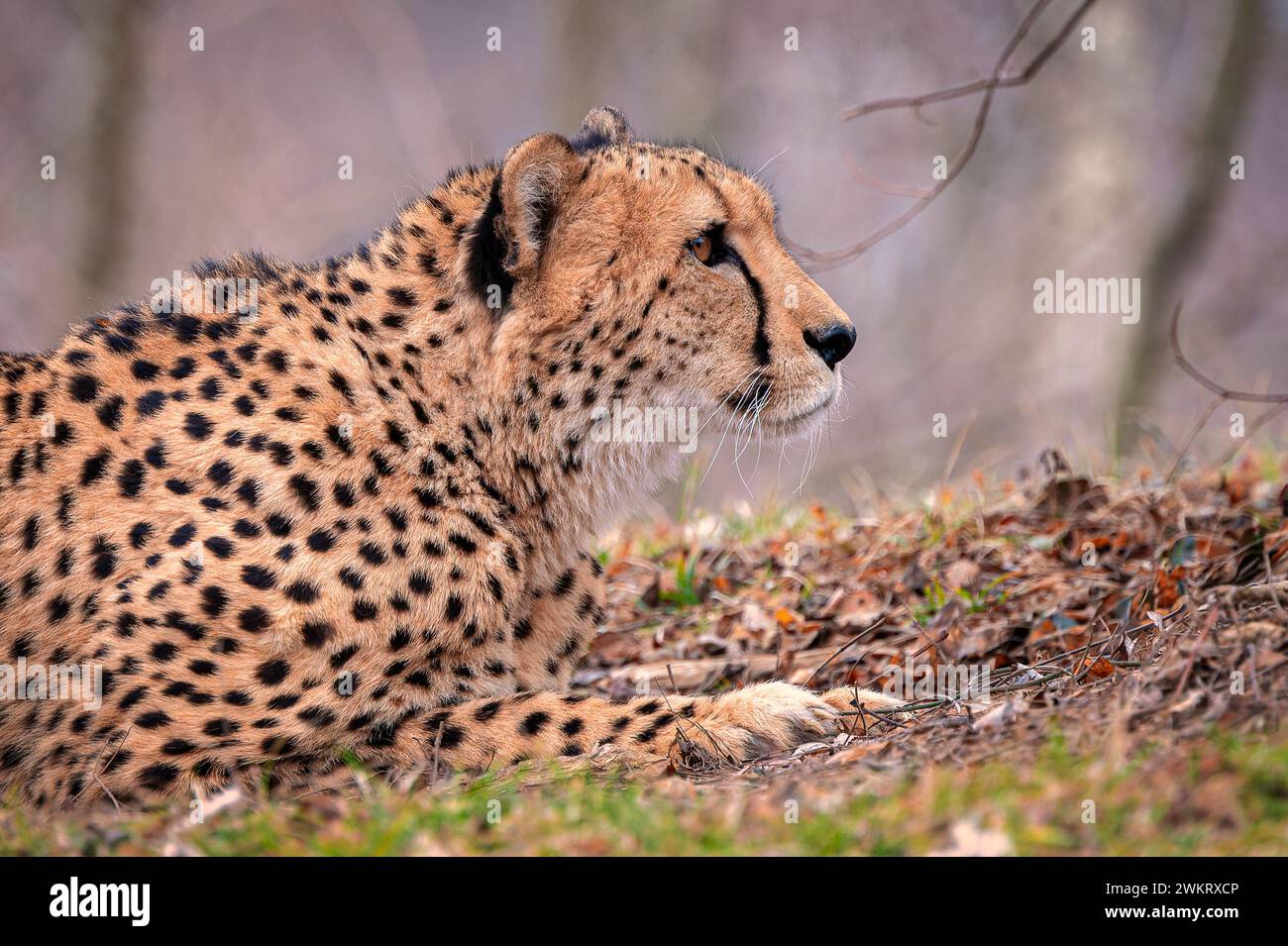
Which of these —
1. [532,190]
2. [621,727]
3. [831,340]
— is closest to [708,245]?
[831,340]

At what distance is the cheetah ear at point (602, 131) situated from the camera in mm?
4269

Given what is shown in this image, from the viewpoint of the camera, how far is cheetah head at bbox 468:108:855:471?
3.79 m

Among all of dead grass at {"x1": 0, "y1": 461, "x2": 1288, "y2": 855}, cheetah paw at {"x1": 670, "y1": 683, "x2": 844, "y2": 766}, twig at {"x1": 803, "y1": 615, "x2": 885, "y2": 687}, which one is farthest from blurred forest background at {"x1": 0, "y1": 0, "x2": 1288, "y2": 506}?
cheetah paw at {"x1": 670, "y1": 683, "x2": 844, "y2": 766}

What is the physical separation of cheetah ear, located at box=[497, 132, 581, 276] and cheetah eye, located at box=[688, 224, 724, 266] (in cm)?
44

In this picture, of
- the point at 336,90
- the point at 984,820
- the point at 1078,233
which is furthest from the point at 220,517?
the point at 336,90

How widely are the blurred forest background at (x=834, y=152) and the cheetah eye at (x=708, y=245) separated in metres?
3.52

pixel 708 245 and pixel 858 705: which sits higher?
pixel 708 245

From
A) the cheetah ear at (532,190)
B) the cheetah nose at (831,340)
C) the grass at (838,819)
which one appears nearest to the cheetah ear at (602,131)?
the cheetah ear at (532,190)

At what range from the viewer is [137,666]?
130 inches

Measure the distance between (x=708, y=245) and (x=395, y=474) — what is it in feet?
4.02

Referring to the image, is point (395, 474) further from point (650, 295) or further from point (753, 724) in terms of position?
point (753, 724)

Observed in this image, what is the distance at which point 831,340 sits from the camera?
3.95 meters
